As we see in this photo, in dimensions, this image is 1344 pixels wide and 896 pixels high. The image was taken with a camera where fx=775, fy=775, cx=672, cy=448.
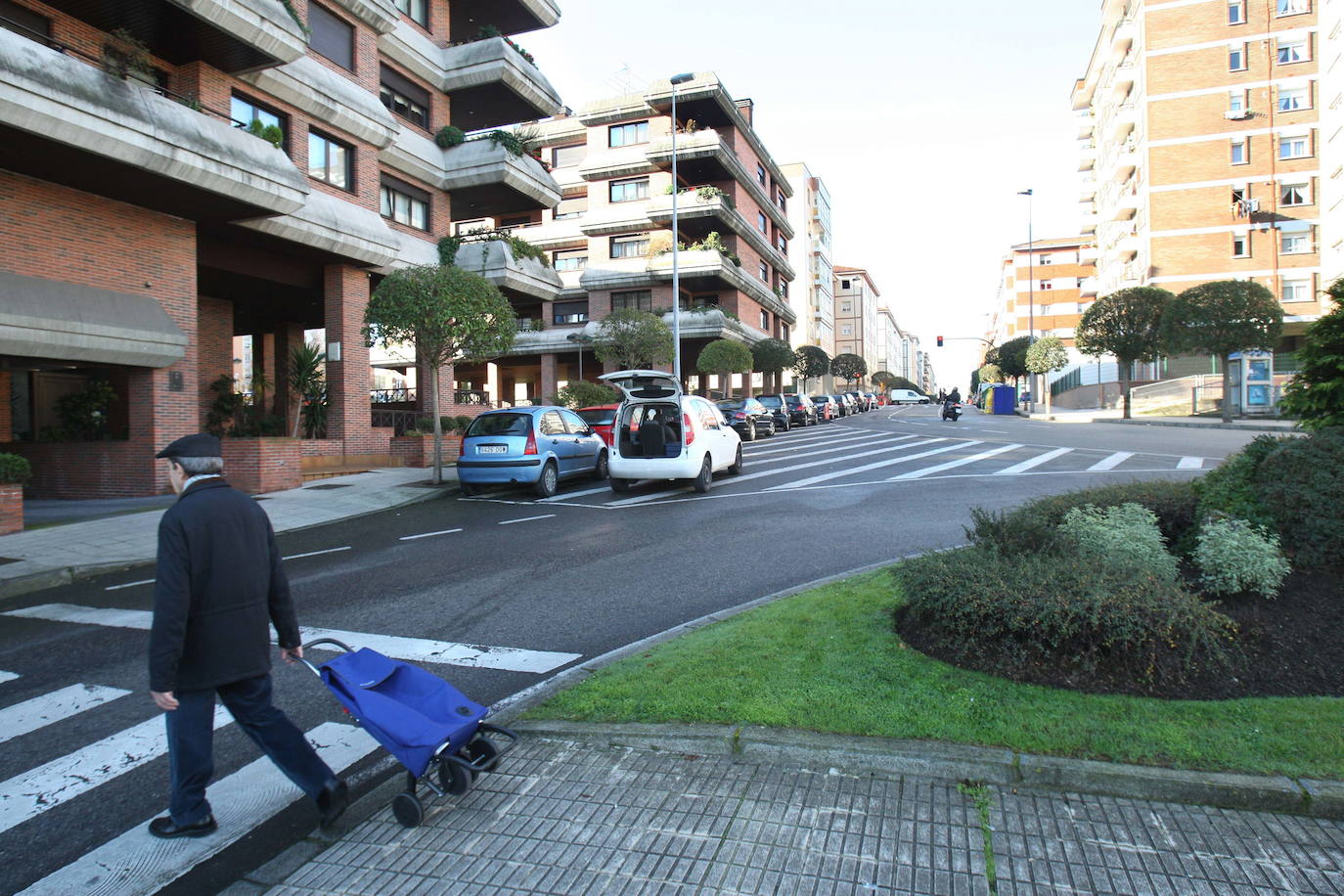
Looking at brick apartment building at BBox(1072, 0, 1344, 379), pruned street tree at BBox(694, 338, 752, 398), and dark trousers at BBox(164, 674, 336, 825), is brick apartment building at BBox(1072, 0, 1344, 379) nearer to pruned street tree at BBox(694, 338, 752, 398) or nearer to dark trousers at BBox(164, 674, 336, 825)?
pruned street tree at BBox(694, 338, 752, 398)

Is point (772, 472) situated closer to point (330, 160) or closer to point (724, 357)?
point (330, 160)

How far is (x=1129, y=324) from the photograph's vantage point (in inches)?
1438

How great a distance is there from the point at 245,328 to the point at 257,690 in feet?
84.1

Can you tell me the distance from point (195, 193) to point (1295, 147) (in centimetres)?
5688

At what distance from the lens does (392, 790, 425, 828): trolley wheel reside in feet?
9.81

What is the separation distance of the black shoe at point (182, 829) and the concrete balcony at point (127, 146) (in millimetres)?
12350

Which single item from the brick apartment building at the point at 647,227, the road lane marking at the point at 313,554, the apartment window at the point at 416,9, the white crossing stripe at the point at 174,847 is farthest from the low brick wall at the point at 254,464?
the brick apartment building at the point at 647,227

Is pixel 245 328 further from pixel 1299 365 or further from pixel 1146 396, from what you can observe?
pixel 1146 396

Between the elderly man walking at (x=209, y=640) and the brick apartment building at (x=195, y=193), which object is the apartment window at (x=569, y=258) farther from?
the elderly man walking at (x=209, y=640)

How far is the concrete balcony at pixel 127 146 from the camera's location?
11266mm

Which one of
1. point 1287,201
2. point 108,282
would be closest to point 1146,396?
point 1287,201

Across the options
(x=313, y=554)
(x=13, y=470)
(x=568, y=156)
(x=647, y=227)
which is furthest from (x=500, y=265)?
(x=568, y=156)

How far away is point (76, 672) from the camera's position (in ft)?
16.8

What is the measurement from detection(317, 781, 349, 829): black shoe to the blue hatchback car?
10784 mm
